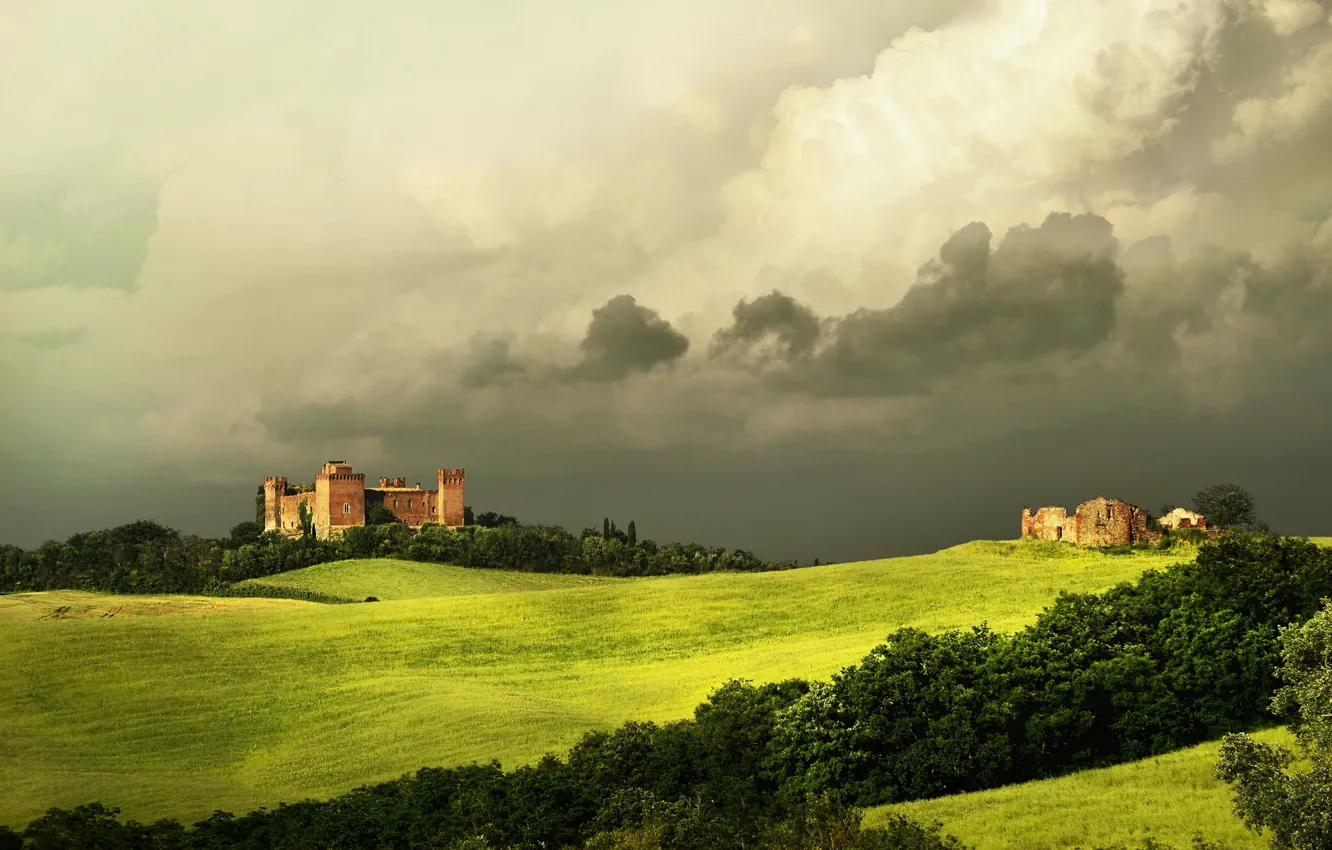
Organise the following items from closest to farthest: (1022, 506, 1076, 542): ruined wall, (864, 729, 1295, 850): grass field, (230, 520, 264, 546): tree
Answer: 1. (864, 729, 1295, 850): grass field
2. (1022, 506, 1076, 542): ruined wall
3. (230, 520, 264, 546): tree

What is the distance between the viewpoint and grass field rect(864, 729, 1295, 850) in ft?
111

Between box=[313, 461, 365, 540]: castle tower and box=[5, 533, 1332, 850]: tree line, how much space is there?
147 metres

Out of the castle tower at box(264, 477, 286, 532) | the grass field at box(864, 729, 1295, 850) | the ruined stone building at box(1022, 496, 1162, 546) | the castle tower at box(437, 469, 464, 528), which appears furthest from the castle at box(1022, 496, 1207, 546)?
the castle tower at box(264, 477, 286, 532)

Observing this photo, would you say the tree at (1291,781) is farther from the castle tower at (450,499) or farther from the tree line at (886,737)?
the castle tower at (450,499)

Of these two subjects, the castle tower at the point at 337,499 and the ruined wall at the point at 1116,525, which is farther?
the castle tower at the point at 337,499

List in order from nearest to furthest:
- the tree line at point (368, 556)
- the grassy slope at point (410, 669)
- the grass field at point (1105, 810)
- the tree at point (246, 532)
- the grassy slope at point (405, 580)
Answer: the grass field at point (1105, 810), the grassy slope at point (410, 669), the grassy slope at point (405, 580), the tree line at point (368, 556), the tree at point (246, 532)

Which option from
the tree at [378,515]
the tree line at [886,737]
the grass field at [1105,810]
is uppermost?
the tree at [378,515]

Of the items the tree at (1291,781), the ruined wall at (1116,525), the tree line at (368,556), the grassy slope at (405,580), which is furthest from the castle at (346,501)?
the tree at (1291,781)

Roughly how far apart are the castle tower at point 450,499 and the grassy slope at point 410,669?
102444mm

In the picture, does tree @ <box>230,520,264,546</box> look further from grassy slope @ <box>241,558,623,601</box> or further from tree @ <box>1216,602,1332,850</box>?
tree @ <box>1216,602,1332,850</box>

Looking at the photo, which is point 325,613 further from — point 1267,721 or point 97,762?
point 1267,721

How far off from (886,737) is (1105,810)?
8506mm

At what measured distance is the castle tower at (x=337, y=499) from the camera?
603 feet

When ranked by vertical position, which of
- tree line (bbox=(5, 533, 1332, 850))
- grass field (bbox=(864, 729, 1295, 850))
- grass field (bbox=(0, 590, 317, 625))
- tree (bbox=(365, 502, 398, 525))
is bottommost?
grass field (bbox=(864, 729, 1295, 850))
